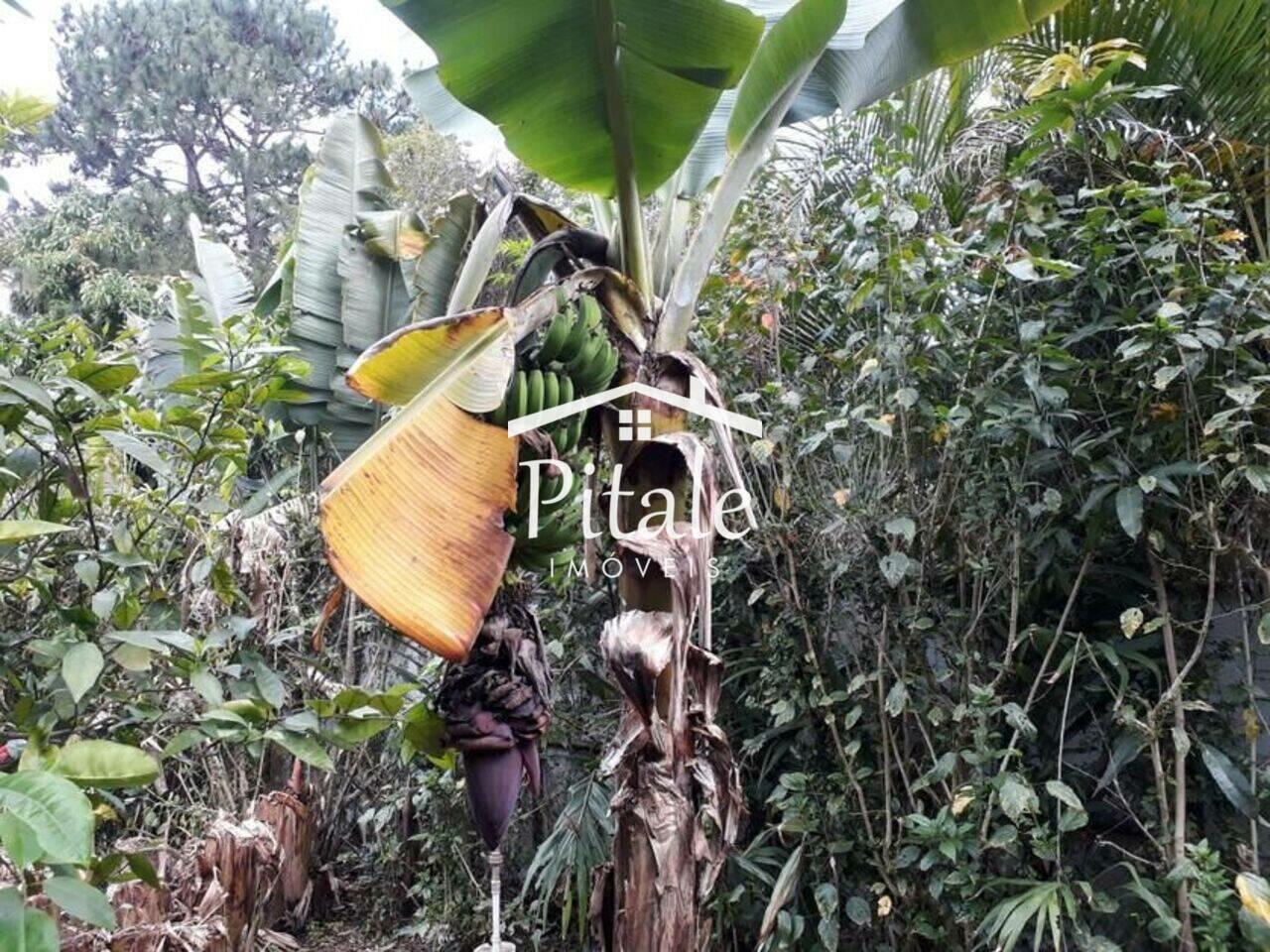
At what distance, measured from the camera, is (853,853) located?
7.30 feet

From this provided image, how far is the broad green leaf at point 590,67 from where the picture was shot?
4.59 feet

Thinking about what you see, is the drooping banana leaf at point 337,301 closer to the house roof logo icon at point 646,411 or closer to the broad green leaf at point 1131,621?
the house roof logo icon at point 646,411

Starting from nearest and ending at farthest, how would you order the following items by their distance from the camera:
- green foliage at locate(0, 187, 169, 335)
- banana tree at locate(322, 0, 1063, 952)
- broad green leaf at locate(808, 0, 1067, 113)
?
banana tree at locate(322, 0, 1063, 952) < broad green leaf at locate(808, 0, 1067, 113) < green foliage at locate(0, 187, 169, 335)

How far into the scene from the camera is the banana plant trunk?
1392mm

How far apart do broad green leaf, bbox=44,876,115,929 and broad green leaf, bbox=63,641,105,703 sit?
0.81 ft

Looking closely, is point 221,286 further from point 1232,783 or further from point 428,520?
point 1232,783

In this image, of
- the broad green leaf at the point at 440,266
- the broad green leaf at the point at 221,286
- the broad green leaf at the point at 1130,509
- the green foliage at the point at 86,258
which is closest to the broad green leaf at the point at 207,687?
the broad green leaf at the point at 440,266

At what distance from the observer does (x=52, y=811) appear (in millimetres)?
867

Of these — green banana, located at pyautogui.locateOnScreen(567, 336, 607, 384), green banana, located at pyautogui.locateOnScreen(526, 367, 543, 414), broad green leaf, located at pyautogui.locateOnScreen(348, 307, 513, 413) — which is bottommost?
green banana, located at pyautogui.locateOnScreen(526, 367, 543, 414)

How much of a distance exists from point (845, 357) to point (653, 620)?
44.8 inches

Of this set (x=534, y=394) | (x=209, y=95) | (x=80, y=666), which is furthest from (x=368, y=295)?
(x=209, y=95)

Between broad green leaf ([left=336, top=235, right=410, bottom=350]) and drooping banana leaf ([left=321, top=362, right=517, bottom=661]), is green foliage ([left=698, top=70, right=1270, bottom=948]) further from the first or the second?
broad green leaf ([left=336, top=235, right=410, bottom=350])

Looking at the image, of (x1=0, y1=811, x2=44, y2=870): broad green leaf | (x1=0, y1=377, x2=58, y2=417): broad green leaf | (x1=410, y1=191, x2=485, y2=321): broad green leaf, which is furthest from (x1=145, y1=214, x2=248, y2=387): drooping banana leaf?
(x1=0, y1=811, x2=44, y2=870): broad green leaf

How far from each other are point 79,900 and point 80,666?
0.32 m
